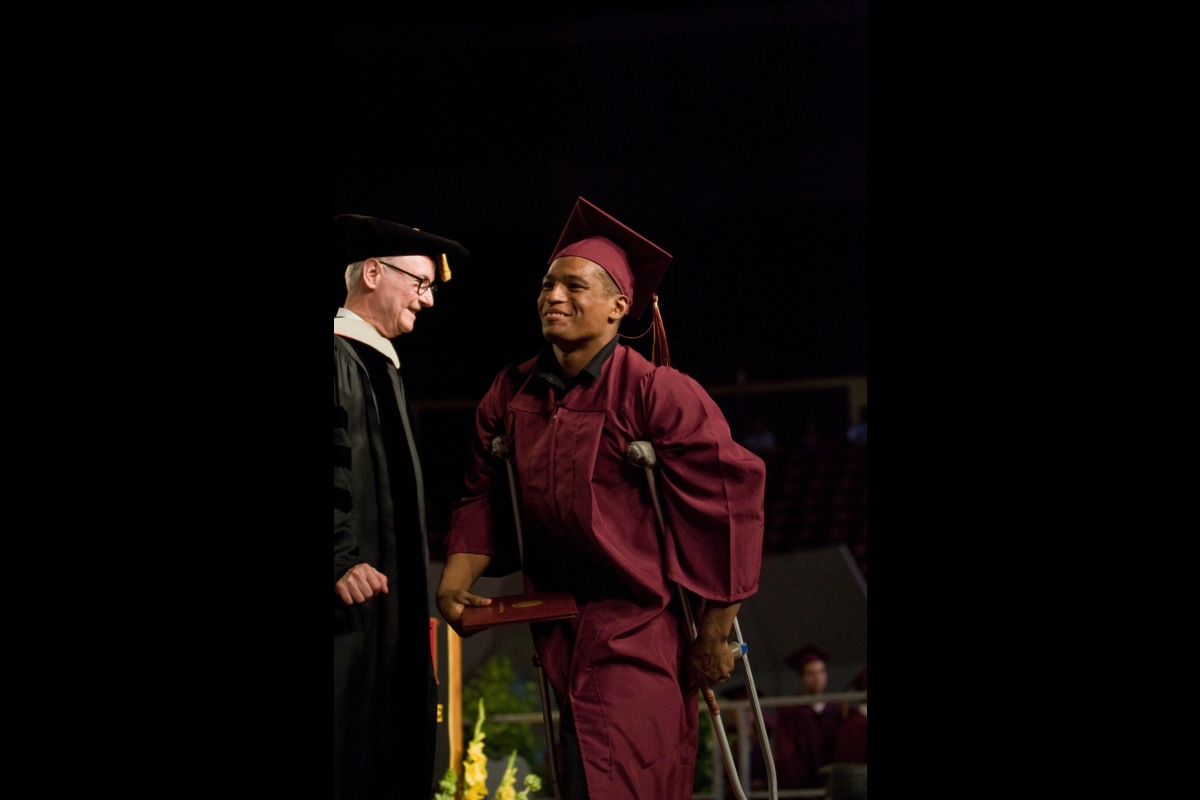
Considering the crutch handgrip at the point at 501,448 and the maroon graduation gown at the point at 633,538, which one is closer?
the maroon graduation gown at the point at 633,538

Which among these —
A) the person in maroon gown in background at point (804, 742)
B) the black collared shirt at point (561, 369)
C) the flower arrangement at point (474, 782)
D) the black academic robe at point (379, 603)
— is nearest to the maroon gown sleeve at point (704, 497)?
the black collared shirt at point (561, 369)

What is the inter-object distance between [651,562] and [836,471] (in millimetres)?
4233

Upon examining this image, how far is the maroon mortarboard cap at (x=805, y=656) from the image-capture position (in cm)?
564

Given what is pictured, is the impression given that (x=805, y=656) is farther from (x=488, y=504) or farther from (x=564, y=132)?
(x=564, y=132)

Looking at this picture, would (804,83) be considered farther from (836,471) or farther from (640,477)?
(836,471)

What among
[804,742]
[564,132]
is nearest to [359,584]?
[564,132]

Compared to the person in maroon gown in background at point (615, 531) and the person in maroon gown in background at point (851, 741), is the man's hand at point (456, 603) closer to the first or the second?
the person in maroon gown in background at point (615, 531)

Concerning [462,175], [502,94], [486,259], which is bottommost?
[486,259]

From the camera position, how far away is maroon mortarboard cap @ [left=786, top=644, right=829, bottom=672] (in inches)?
222

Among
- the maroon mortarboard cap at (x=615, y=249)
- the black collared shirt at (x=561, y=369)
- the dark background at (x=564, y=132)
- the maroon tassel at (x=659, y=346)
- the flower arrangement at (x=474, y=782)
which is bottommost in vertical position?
the flower arrangement at (x=474, y=782)

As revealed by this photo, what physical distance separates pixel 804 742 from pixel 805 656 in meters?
0.59

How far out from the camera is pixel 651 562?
2.25m

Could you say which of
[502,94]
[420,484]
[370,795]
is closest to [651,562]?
[420,484]

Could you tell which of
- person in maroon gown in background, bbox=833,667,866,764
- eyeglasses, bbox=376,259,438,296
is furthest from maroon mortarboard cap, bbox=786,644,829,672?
eyeglasses, bbox=376,259,438,296
